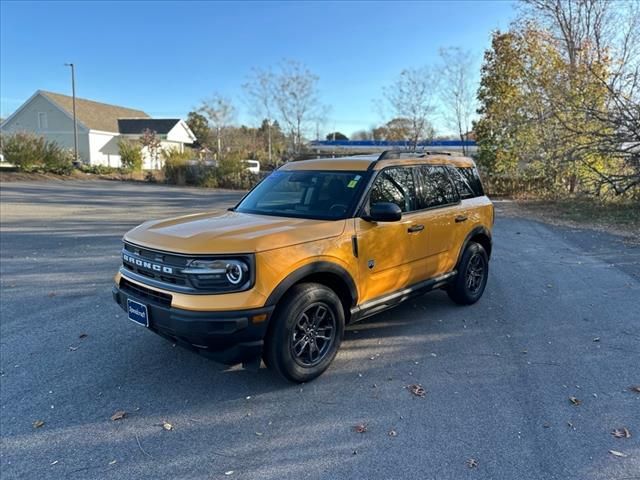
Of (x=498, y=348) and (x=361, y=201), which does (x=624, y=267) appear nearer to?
(x=498, y=348)

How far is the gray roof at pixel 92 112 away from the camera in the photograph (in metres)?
45.1

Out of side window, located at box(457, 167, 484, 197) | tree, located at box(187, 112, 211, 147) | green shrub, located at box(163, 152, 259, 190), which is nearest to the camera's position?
side window, located at box(457, 167, 484, 197)

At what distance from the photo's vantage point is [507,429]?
3.04m

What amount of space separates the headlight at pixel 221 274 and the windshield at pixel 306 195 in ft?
3.51

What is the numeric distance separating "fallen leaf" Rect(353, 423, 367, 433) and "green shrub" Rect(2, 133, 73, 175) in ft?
109

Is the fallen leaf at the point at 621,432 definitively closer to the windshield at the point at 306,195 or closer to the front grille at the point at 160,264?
the windshield at the point at 306,195

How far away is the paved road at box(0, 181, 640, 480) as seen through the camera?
107 inches

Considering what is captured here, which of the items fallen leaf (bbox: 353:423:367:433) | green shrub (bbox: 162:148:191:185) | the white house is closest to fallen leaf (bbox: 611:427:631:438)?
fallen leaf (bbox: 353:423:367:433)

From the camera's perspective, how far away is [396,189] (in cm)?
452

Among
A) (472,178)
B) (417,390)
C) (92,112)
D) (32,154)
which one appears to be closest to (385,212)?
(417,390)

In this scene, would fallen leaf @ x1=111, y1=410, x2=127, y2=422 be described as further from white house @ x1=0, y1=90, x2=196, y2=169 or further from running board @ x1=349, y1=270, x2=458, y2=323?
white house @ x1=0, y1=90, x2=196, y2=169

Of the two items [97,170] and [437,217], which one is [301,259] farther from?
[97,170]

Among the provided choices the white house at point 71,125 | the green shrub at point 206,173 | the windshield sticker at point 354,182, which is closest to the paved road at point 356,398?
the windshield sticker at point 354,182

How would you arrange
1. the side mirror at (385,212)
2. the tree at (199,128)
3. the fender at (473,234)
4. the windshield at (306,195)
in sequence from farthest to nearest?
1. the tree at (199,128)
2. the fender at (473,234)
3. the windshield at (306,195)
4. the side mirror at (385,212)
